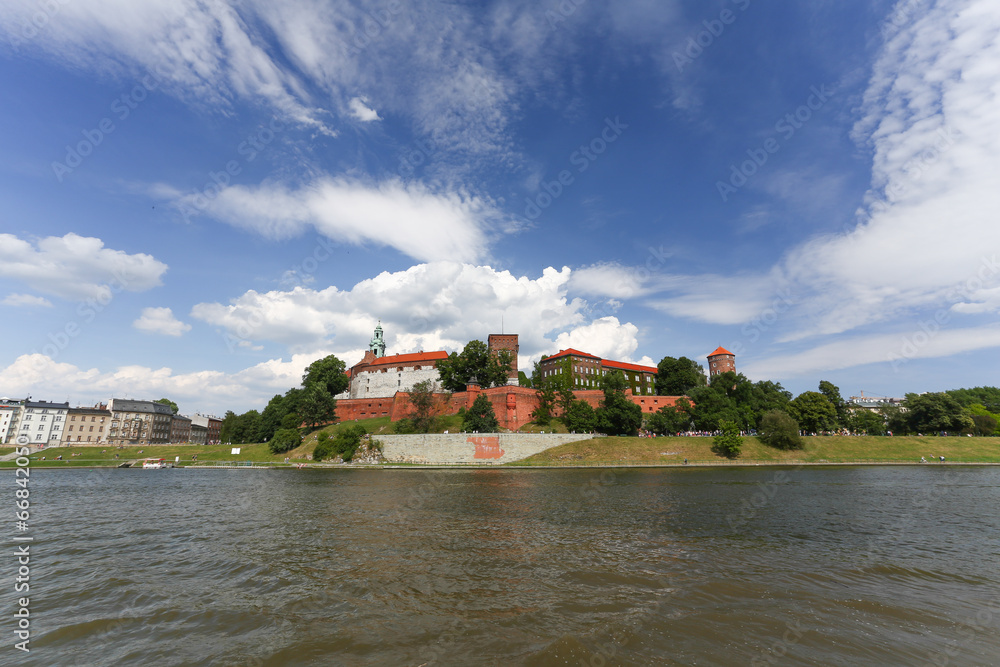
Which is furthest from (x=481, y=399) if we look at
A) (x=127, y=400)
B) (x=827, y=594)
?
(x=127, y=400)

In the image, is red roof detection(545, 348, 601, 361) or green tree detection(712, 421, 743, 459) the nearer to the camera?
green tree detection(712, 421, 743, 459)

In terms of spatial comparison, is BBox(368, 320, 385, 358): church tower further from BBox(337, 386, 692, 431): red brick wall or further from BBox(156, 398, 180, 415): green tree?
BBox(156, 398, 180, 415): green tree

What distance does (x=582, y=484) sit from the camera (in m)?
32.7

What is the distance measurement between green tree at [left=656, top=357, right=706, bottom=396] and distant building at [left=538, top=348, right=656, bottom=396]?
5.47 meters

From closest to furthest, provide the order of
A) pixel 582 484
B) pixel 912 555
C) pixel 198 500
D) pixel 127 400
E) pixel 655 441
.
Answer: pixel 912 555
pixel 198 500
pixel 582 484
pixel 655 441
pixel 127 400

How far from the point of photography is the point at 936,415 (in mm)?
64250

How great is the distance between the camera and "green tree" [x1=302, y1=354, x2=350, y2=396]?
3184 inches

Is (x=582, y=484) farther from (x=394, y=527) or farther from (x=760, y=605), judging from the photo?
(x=760, y=605)

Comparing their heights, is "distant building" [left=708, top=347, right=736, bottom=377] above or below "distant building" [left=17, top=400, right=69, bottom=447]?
above

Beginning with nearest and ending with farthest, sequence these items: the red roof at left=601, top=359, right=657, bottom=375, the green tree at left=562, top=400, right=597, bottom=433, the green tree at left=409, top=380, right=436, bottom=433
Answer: the green tree at left=409, top=380, right=436, bottom=433, the green tree at left=562, top=400, right=597, bottom=433, the red roof at left=601, top=359, right=657, bottom=375

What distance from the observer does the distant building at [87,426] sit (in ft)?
266

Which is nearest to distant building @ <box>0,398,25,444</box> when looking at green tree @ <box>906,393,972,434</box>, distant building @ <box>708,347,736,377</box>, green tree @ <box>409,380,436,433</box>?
green tree @ <box>409,380,436,433</box>

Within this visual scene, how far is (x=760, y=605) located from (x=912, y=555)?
8217 millimetres

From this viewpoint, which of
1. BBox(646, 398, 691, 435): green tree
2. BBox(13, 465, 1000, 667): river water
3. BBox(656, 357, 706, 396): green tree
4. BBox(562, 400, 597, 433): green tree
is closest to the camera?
BBox(13, 465, 1000, 667): river water
